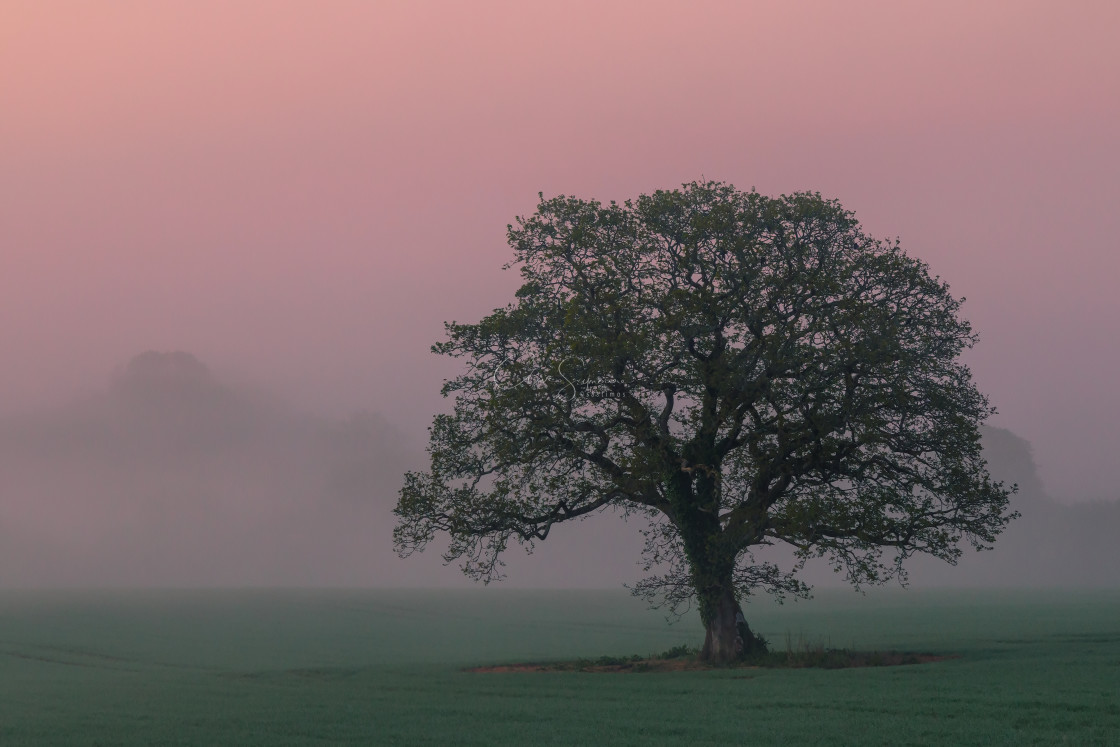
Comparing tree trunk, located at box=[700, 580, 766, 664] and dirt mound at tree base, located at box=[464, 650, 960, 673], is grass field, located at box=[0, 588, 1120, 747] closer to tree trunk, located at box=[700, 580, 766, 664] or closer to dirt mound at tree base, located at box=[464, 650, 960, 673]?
dirt mound at tree base, located at box=[464, 650, 960, 673]

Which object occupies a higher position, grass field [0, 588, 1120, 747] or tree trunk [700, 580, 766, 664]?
tree trunk [700, 580, 766, 664]

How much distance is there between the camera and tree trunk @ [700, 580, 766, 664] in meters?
39.4

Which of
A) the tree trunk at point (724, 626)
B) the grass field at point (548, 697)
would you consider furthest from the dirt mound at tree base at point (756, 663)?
the grass field at point (548, 697)

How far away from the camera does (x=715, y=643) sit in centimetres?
3972

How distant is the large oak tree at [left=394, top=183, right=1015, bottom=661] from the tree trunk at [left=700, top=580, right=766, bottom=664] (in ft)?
0.25

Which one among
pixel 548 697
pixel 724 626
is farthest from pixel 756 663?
pixel 548 697

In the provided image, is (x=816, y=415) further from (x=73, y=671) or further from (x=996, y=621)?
(x=996, y=621)

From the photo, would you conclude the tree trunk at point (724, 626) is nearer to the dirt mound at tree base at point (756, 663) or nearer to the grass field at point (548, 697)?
the dirt mound at tree base at point (756, 663)

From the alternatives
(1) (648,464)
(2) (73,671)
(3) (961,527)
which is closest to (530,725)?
(1) (648,464)

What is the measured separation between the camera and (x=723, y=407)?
127ft

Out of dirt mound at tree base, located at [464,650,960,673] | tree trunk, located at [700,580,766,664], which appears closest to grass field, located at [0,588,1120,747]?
dirt mound at tree base, located at [464,650,960,673]

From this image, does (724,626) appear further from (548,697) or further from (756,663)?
(548,697)

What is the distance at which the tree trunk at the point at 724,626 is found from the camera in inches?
1553

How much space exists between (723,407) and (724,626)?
841 cm
